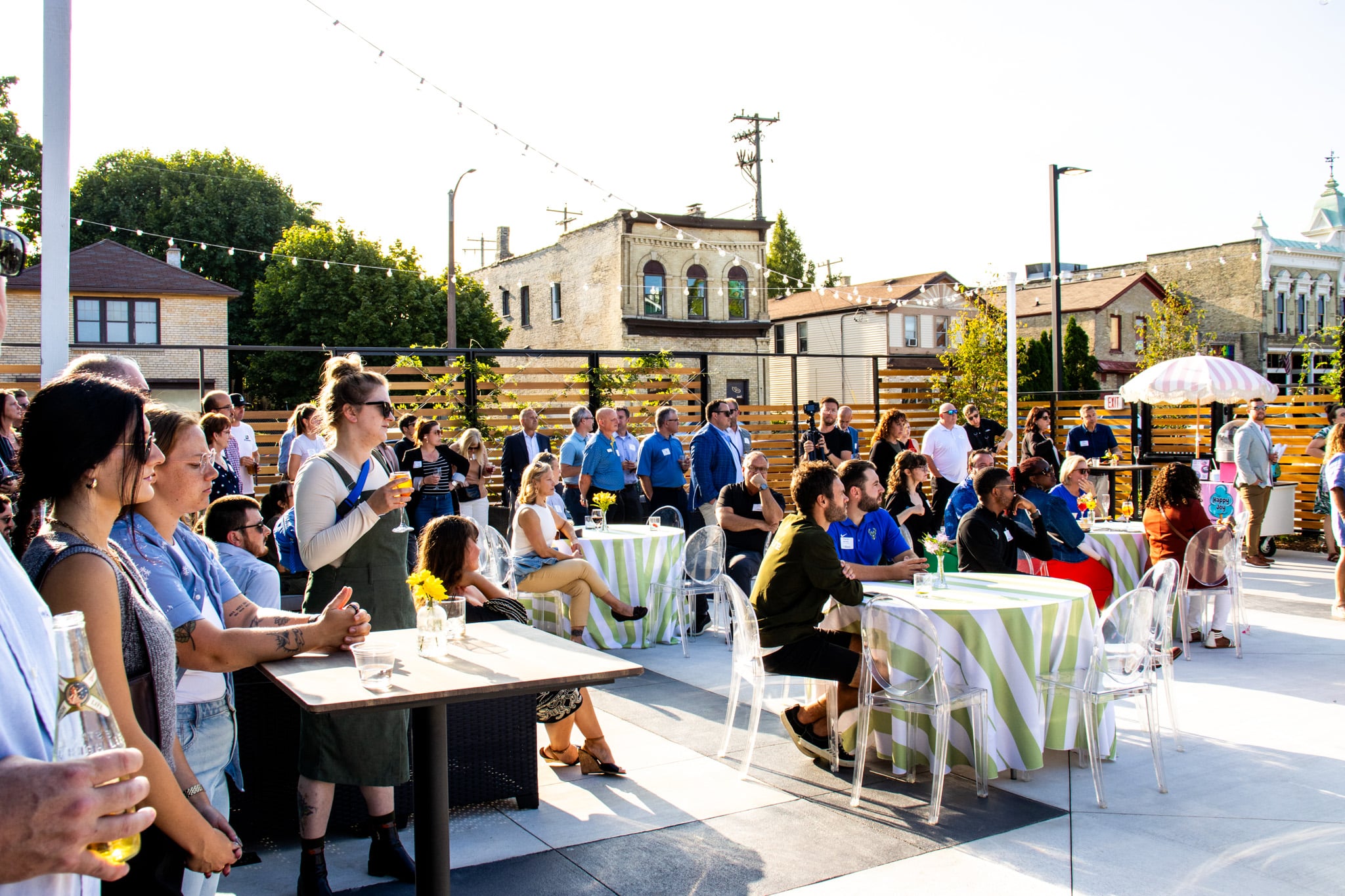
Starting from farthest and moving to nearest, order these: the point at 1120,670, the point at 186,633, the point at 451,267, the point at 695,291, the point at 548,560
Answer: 1. the point at 695,291
2. the point at 451,267
3. the point at 548,560
4. the point at 1120,670
5. the point at 186,633

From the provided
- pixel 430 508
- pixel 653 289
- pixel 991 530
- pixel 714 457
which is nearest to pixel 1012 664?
pixel 991 530

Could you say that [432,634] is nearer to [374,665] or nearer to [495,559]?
[374,665]

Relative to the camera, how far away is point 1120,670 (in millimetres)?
4668

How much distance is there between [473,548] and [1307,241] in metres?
52.8

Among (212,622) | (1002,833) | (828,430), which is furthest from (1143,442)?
(212,622)

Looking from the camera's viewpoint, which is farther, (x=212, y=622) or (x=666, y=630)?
(x=666, y=630)

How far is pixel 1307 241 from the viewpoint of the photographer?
45906mm

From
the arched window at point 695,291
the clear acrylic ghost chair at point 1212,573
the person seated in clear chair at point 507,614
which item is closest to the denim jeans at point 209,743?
the person seated in clear chair at point 507,614

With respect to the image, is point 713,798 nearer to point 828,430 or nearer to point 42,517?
point 42,517

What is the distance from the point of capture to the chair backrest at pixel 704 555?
7.66 meters

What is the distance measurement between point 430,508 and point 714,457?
263 centimetres

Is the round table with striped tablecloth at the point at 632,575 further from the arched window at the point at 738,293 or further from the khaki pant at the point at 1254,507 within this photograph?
the arched window at the point at 738,293

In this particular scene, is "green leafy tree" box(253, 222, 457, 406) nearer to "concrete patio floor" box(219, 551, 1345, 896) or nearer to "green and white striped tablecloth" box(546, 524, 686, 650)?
"green and white striped tablecloth" box(546, 524, 686, 650)

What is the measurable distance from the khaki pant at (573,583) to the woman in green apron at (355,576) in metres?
3.11
